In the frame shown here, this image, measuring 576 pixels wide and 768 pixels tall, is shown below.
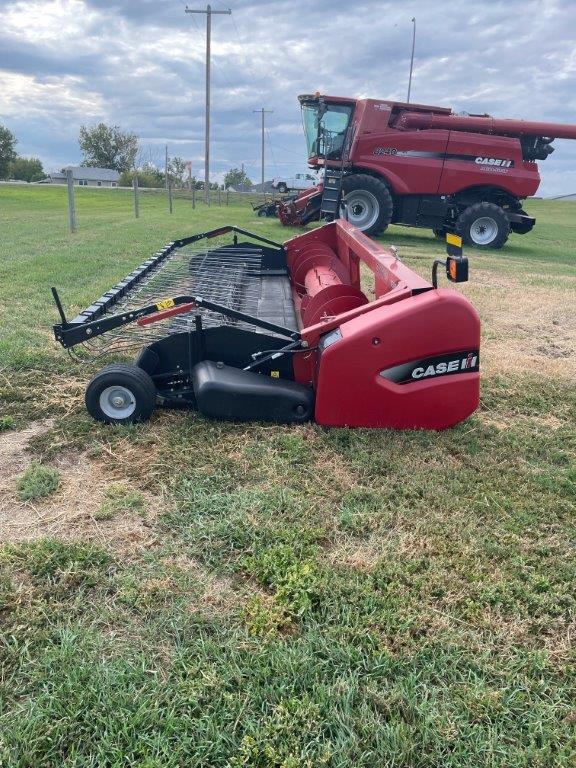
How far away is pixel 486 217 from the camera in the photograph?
13.3m

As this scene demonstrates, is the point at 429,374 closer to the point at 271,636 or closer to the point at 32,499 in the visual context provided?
the point at 271,636

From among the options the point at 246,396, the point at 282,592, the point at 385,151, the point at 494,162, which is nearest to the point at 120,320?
the point at 246,396

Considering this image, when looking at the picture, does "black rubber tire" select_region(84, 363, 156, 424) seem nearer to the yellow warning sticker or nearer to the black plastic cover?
the black plastic cover

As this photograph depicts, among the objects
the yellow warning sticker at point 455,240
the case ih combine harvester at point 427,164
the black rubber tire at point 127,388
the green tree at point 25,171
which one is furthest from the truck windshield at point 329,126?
the green tree at point 25,171

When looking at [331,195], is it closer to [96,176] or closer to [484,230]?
[484,230]

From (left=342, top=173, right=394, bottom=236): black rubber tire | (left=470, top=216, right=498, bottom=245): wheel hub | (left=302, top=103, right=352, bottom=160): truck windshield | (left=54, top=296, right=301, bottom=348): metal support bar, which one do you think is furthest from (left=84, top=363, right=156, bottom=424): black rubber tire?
(left=470, top=216, right=498, bottom=245): wheel hub

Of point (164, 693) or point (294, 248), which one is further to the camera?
point (294, 248)

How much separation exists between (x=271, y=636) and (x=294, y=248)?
178 inches

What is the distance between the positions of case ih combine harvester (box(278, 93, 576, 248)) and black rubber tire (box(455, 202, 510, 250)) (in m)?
0.02

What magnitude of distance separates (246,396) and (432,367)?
1.00 metres

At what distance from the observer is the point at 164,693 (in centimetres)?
169

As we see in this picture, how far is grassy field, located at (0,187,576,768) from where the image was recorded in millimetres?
1605

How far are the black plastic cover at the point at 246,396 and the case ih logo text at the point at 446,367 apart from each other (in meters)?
0.60

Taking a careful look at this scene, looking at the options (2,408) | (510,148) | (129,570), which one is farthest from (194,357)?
(510,148)
